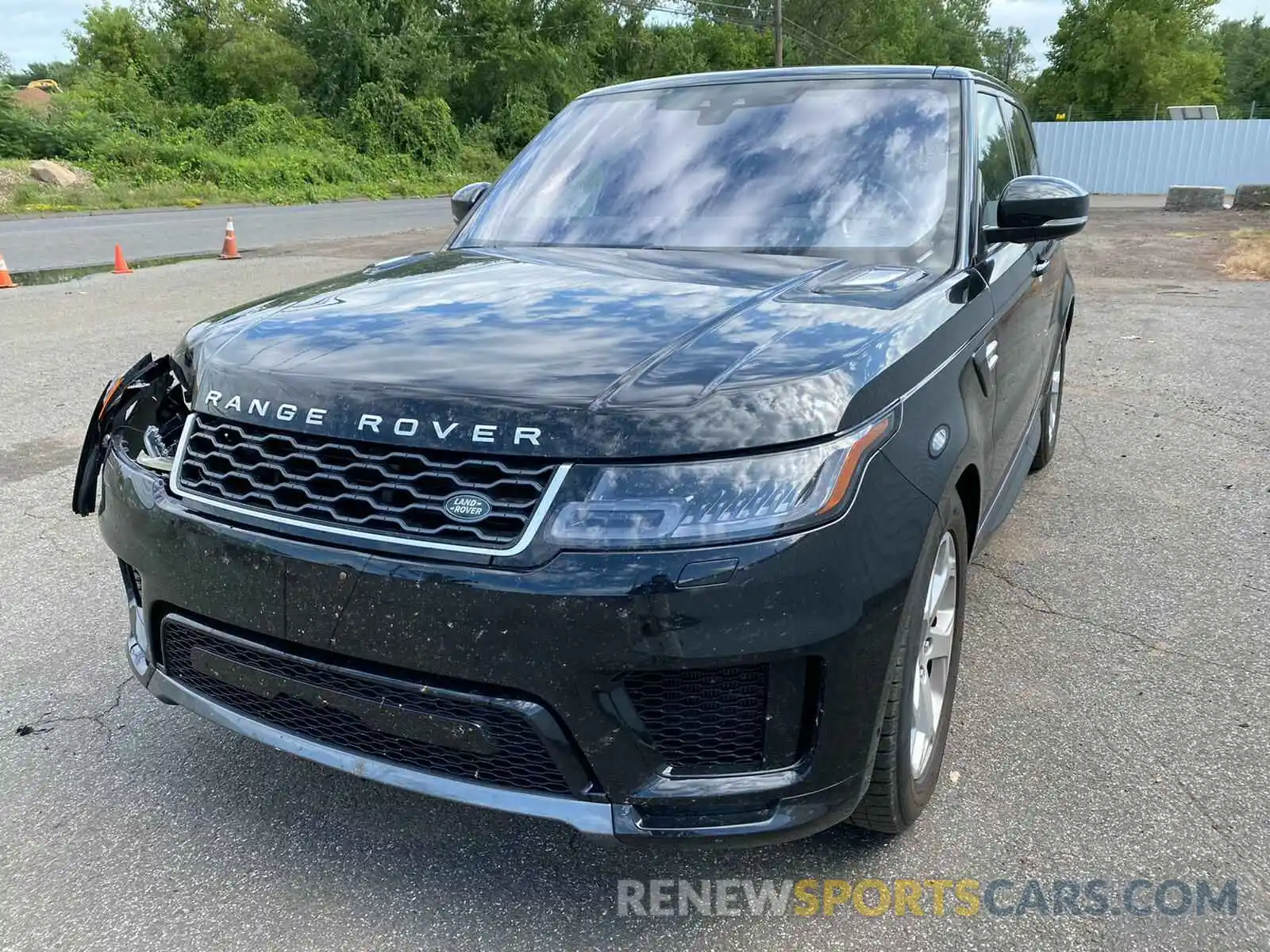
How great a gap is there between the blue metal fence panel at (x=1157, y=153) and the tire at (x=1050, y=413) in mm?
26062

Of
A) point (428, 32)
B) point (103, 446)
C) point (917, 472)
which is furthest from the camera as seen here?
point (428, 32)

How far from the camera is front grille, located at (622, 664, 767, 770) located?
1.77 metres

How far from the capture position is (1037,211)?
9.39 ft

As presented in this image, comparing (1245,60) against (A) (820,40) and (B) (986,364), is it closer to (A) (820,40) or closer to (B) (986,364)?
(A) (820,40)

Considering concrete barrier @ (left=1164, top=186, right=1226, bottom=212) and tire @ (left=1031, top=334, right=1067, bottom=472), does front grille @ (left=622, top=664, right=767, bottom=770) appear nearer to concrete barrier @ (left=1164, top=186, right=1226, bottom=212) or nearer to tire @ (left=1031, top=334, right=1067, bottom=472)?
tire @ (left=1031, top=334, right=1067, bottom=472)

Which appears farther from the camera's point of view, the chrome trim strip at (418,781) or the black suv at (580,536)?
the chrome trim strip at (418,781)

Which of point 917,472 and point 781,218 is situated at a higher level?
point 781,218

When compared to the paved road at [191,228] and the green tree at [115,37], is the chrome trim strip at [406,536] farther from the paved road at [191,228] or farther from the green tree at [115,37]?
the green tree at [115,37]

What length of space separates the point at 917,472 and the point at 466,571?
92cm

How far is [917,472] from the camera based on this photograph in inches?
78.2

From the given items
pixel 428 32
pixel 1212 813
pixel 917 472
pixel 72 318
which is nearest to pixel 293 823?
pixel 917 472

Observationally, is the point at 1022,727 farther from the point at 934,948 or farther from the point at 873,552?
the point at 873,552

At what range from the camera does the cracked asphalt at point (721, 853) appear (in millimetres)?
2070

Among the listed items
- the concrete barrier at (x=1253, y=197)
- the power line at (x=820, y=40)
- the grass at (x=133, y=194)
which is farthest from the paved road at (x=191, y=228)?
the power line at (x=820, y=40)
